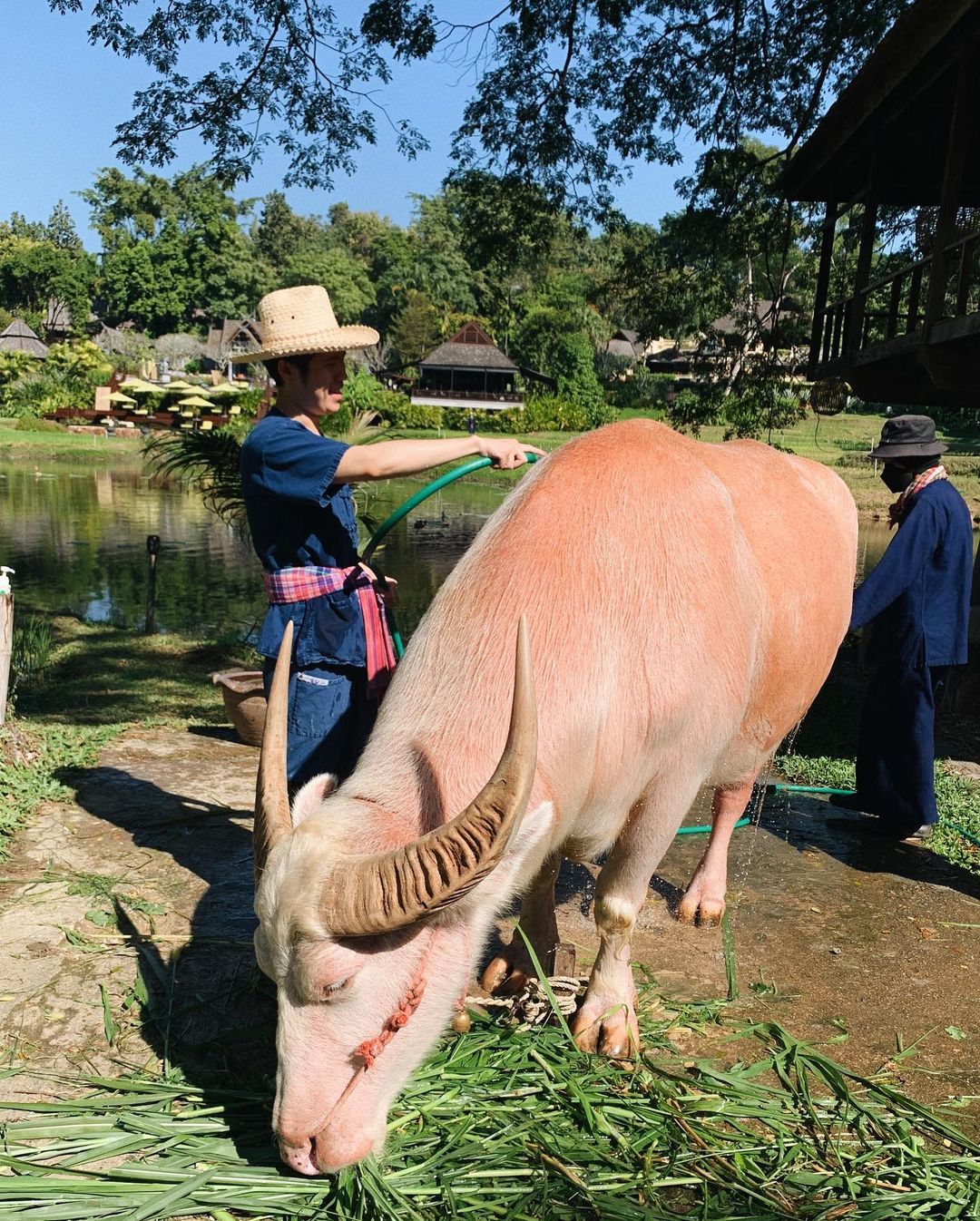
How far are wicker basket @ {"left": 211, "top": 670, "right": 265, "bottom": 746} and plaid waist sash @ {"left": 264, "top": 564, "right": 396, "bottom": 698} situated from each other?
2706mm

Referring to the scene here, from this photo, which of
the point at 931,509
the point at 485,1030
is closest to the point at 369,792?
the point at 485,1030

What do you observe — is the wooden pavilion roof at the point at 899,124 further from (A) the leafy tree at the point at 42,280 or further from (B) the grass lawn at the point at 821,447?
→ (A) the leafy tree at the point at 42,280

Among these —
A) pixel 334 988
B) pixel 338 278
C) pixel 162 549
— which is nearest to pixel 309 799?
pixel 334 988

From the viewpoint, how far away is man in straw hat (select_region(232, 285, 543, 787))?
3.46 metres

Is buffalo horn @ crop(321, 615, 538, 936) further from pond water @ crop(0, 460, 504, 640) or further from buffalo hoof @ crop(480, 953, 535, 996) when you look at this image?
pond water @ crop(0, 460, 504, 640)

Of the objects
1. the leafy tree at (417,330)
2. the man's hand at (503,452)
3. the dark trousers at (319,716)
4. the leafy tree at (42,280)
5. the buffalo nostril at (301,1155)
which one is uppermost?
the leafy tree at (42,280)

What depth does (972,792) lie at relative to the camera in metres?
6.53

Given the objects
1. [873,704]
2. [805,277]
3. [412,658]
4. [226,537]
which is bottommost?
[226,537]

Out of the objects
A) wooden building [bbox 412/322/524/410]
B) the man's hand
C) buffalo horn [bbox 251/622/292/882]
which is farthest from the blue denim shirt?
wooden building [bbox 412/322/524/410]

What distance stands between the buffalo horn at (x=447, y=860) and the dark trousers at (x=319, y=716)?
1.37 meters

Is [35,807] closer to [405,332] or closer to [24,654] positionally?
[24,654]

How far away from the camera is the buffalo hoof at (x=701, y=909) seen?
448 cm

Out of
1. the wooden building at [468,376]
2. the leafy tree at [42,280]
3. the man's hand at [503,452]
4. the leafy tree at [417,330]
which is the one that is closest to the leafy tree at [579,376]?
the wooden building at [468,376]

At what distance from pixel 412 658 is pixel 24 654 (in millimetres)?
7161
